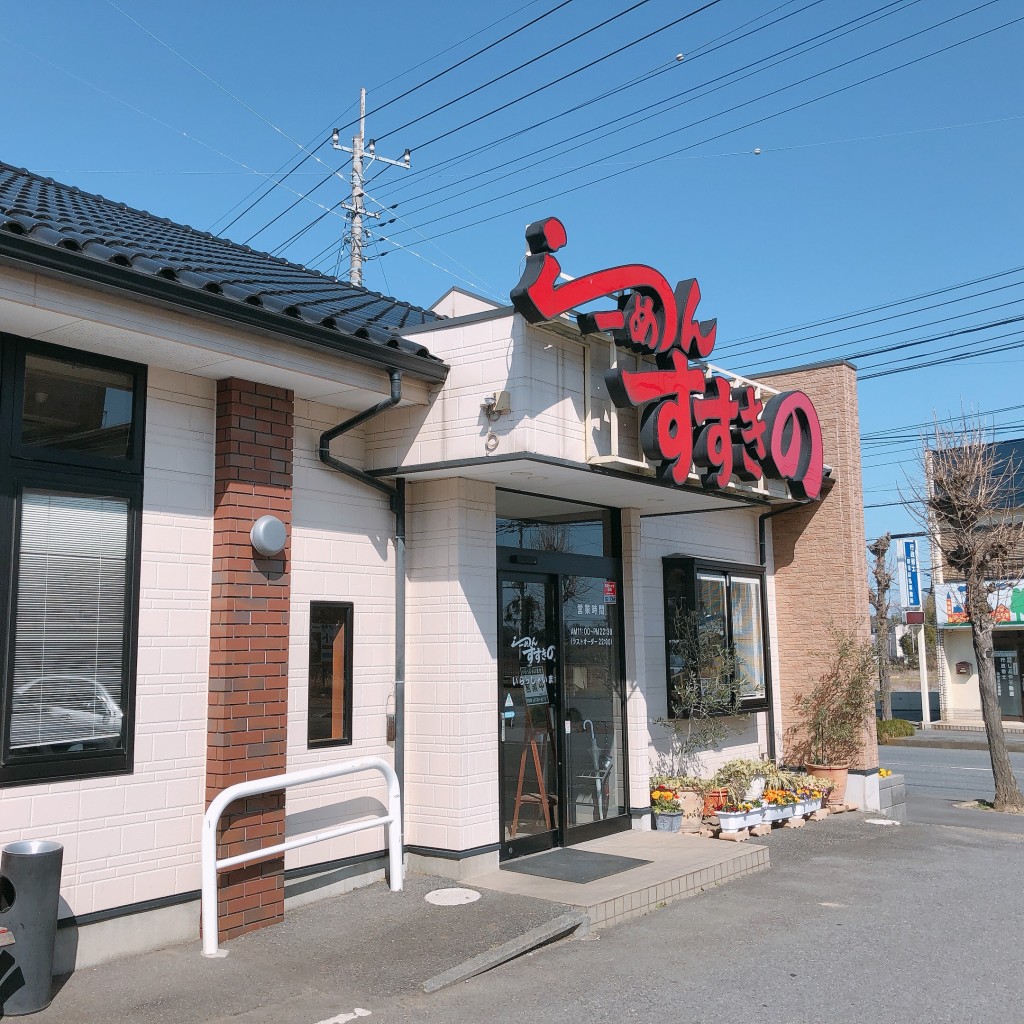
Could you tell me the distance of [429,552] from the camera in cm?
820

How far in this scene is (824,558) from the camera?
514 inches

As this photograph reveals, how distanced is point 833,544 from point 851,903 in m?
6.02

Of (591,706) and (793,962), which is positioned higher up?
(591,706)

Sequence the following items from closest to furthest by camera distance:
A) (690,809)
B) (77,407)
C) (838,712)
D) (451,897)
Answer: (77,407)
(451,897)
(690,809)
(838,712)

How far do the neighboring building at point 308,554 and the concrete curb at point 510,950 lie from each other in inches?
50.4

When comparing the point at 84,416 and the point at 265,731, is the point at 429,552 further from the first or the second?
the point at 84,416

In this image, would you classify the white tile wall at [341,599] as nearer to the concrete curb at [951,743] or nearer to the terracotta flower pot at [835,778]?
the terracotta flower pot at [835,778]

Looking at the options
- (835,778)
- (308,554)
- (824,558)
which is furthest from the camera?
(824,558)

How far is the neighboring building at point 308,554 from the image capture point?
19.0 ft

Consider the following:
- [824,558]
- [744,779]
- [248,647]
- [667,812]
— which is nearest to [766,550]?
[824,558]

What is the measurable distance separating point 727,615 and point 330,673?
569 cm

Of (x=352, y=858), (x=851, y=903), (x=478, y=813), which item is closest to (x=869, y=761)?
(x=851, y=903)

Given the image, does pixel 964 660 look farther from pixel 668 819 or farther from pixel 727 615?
pixel 668 819

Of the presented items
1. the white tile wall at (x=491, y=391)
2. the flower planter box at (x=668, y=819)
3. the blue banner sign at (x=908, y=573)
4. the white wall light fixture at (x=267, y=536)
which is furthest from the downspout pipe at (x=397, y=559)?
the blue banner sign at (x=908, y=573)
